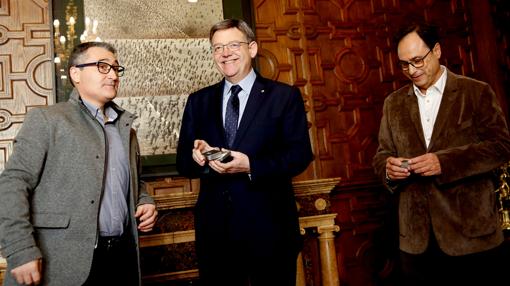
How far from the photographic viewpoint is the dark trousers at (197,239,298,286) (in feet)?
5.83

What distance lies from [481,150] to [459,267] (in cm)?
53

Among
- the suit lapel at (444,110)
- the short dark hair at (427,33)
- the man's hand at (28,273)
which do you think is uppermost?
the short dark hair at (427,33)

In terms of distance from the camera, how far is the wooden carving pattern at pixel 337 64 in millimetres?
3604

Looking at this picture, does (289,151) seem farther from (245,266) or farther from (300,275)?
(300,275)

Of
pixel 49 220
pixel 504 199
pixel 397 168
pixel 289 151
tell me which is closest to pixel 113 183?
pixel 49 220

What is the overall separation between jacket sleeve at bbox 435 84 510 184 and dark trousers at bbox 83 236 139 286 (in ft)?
4.61

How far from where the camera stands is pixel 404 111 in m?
2.33

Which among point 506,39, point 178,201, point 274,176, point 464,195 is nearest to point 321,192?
point 178,201

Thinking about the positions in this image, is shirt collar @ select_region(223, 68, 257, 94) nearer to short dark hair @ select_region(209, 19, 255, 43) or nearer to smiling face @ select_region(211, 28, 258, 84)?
smiling face @ select_region(211, 28, 258, 84)

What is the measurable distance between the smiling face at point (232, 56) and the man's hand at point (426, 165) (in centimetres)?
87

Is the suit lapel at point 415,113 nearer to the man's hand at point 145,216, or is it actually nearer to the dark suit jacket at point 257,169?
the dark suit jacket at point 257,169

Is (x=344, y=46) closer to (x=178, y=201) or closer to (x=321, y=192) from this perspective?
(x=321, y=192)

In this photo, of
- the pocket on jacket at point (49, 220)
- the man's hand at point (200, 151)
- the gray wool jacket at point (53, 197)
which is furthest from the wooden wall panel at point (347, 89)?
the pocket on jacket at point (49, 220)

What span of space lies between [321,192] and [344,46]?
130 centimetres
